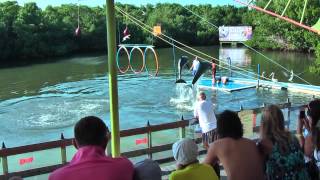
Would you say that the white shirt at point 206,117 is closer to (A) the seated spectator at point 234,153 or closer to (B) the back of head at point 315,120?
(B) the back of head at point 315,120

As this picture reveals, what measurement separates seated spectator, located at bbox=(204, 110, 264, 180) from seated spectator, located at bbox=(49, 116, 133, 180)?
1.11 meters

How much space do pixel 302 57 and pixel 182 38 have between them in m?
29.8

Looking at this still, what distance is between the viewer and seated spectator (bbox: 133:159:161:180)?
11.3 feet

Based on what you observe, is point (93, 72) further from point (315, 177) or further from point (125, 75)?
point (315, 177)

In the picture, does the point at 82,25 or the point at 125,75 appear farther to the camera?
the point at 82,25

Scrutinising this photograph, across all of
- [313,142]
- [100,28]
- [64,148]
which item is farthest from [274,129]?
[100,28]

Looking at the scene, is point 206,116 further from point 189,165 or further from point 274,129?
point 189,165

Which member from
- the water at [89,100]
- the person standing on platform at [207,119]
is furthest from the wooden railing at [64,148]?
the water at [89,100]

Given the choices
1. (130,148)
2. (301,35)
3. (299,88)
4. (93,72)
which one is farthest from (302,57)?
(130,148)

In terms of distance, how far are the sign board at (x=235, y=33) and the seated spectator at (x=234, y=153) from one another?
66.7 meters

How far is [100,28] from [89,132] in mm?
79040

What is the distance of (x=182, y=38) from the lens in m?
88.6

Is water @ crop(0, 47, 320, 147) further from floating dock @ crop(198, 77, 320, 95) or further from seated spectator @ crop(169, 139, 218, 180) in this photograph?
seated spectator @ crop(169, 139, 218, 180)

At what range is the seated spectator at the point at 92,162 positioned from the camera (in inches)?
129
